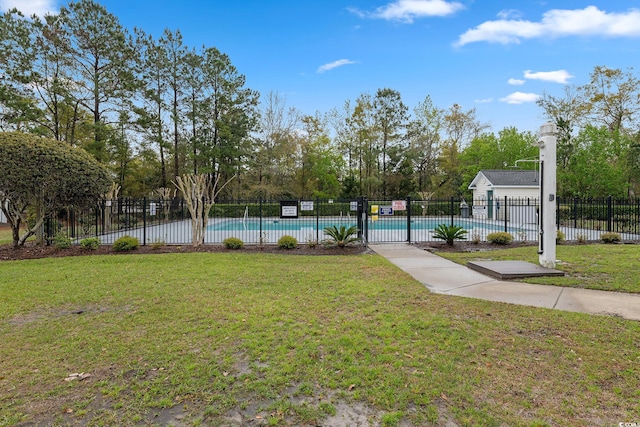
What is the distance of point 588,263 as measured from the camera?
7297mm

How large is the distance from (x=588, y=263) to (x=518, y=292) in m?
3.31

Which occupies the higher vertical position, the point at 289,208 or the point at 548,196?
the point at 548,196

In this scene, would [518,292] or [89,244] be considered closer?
[518,292]

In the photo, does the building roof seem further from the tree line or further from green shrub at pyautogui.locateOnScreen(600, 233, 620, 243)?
green shrub at pyautogui.locateOnScreen(600, 233, 620, 243)

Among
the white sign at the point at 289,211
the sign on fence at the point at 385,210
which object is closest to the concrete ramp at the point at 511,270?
the sign on fence at the point at 385,210

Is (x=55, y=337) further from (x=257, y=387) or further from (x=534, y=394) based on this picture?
(x=534, y=394)

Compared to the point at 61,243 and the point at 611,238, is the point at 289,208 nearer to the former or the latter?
the point at 61,243

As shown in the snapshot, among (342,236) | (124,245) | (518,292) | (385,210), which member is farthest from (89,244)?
(518,292)

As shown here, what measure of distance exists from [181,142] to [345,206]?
1447 centimetres

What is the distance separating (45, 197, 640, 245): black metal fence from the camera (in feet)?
37.8

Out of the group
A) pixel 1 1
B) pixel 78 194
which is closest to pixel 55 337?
pixel 78 194

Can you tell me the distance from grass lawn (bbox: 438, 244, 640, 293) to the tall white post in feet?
1.21

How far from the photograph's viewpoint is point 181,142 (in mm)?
29406

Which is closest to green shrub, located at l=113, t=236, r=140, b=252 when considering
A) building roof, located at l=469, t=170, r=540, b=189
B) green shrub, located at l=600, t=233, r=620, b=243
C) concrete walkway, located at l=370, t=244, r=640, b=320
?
concrete walkway, located at l=370, t=244, r=640, b=320
